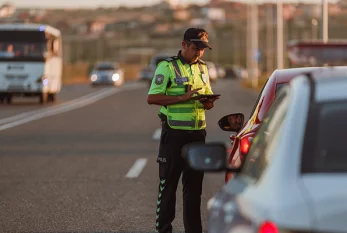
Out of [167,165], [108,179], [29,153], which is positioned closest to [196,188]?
[167,165]

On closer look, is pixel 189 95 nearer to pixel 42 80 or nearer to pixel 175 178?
A: pixel 175 178

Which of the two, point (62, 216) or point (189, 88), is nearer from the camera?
point (189, 88)

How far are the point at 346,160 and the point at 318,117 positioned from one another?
220 mm

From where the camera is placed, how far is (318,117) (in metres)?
4.27

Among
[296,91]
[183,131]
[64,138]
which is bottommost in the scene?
[64,138]

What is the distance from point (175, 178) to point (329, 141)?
13.6ft

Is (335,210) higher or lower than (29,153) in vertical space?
higher

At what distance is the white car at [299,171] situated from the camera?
3.73 meters

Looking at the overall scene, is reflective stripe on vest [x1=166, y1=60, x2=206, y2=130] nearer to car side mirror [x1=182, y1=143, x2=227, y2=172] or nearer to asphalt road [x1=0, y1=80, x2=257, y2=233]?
asphalt road [x1=0, y1=80, x2=257, y2=233]

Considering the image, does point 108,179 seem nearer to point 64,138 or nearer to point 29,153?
point 29,153

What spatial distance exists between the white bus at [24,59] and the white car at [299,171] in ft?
109

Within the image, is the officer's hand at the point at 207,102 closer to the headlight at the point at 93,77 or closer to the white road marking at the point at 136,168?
the white road marking at the point at 136,168

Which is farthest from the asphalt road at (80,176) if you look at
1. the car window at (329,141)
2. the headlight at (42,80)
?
the headlight at (42,80)

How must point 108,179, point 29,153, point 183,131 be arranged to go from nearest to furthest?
point 183,131
point 108,179
point 29,153
